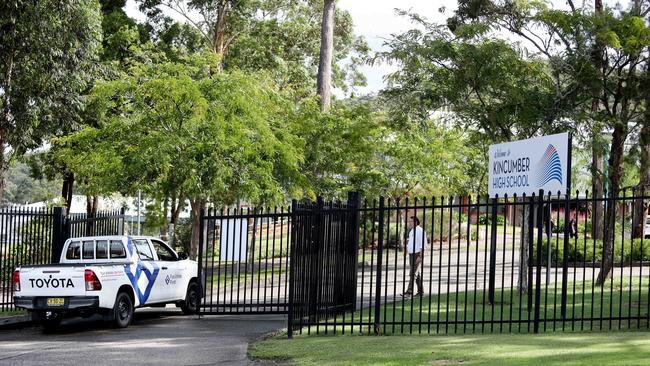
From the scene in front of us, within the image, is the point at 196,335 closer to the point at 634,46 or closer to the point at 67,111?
the point at 634,46

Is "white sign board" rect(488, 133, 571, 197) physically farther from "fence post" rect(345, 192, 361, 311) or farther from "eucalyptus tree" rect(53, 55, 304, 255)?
"eucalyptus tree" rect(53, 55, 304, 255)

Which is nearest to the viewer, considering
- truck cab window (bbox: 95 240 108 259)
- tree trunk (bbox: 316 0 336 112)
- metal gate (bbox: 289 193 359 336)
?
metal gate (bbox: 289 193 359 336)

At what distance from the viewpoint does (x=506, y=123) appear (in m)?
21.8

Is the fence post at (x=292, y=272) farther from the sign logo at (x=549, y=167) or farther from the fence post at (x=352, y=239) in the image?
the sign logo at (x=549, y=167)

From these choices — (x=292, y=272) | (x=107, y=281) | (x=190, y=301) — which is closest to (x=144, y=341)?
(x=107, y=281)

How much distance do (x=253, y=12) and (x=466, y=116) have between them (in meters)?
21.6

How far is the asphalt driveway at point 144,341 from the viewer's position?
494 inches

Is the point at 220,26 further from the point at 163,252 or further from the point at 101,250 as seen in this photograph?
the point at 101,250

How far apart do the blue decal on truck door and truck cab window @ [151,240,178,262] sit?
0.58 metres

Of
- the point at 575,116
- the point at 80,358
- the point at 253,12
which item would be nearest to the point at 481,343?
the point at 80,358

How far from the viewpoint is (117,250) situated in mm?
17656

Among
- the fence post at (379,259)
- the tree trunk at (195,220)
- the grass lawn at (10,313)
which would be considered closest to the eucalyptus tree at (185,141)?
the tree trunk at (195,220)

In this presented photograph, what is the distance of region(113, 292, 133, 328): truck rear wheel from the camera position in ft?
54.6

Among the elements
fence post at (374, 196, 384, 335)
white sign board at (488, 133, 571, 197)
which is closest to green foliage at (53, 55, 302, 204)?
white sign board at (488, 133, 571, 197)
